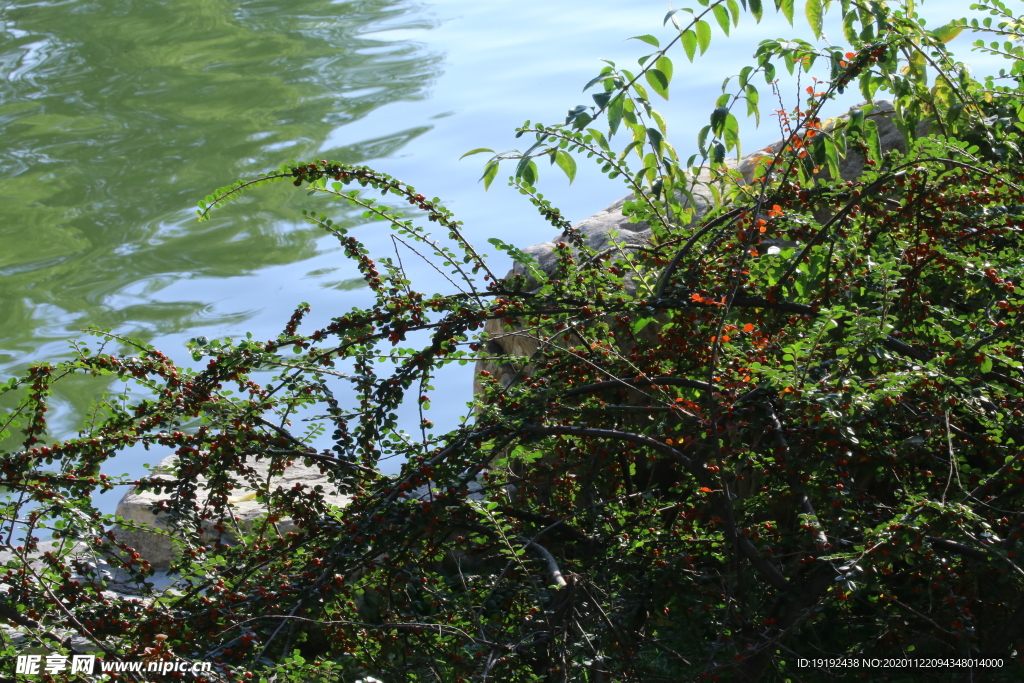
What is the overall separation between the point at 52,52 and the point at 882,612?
946 centimetres

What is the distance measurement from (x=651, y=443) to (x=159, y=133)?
7.44m

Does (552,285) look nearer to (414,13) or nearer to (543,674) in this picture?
(543,674)

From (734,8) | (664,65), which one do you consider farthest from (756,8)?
(664,65)

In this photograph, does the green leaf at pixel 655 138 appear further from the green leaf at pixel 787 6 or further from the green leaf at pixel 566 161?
the green leaf at pixel 787 6

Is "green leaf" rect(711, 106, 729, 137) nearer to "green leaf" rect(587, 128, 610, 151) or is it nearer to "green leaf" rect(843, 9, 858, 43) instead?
"green leaf" rect(587, 128, 610, 151)

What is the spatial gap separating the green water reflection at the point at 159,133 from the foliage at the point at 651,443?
4.25 metres

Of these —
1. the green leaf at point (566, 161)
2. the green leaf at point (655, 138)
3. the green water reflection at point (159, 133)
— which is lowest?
the green water reflection at point (159, 133)

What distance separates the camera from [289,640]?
1.74 metres

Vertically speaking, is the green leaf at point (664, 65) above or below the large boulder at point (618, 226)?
above

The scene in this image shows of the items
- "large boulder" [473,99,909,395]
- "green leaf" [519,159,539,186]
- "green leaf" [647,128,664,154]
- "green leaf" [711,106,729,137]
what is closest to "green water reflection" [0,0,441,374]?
"large boulder" [473,99,909,395]

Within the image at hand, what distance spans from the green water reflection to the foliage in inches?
167

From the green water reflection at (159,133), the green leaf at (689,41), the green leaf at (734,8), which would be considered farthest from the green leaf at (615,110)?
the green water reflection at (159,133)

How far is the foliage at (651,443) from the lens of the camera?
181 centimetres

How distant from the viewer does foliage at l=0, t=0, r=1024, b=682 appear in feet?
5.95
